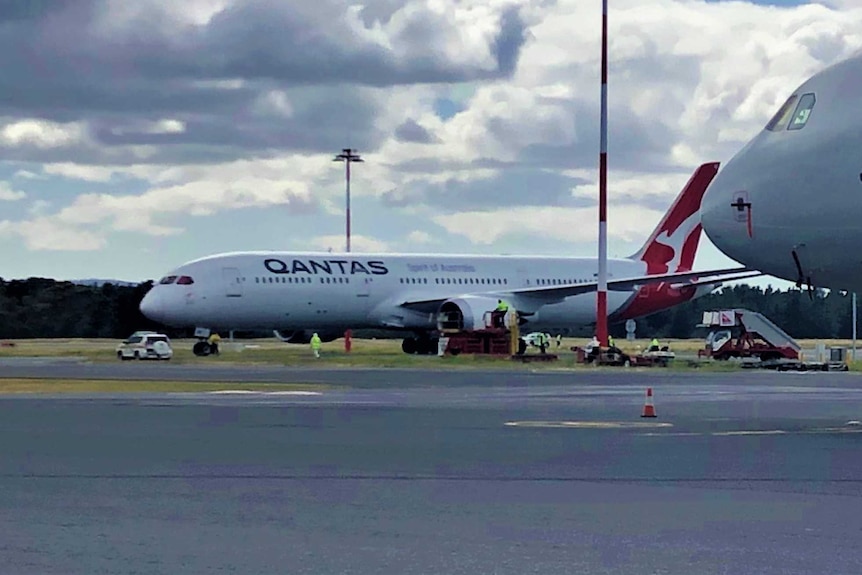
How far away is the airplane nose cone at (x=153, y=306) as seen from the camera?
209ft

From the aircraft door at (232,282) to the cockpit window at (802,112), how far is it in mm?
44285

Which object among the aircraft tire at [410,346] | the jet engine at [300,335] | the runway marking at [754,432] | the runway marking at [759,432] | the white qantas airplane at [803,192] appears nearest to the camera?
the white qantas airplane at [803,192]

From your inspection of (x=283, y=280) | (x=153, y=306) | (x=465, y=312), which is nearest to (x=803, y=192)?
(x=283, y=280)

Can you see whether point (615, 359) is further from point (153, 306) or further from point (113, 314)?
point (113, 314)

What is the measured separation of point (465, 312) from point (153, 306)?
11.3m

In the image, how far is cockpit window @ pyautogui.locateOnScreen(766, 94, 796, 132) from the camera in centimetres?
2086

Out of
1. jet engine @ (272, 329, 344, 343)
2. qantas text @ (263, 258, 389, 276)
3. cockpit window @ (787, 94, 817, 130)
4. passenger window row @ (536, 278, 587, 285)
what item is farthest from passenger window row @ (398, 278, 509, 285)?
cockpit window @ (787, 94, 817, 130)

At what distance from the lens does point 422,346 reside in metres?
70.2

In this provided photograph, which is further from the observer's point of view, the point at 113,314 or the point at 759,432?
the point at 113,314

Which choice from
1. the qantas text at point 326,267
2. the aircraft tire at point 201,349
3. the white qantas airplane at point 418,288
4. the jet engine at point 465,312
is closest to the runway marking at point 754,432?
the white qantas airplane at point 418,288

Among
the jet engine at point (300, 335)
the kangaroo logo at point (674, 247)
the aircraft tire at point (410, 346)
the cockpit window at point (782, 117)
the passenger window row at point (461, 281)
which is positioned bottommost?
the aircraft tire at point (410, 346)

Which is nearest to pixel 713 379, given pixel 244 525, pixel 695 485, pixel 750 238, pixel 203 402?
pixel 203 402

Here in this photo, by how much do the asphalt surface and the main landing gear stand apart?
4137 cm

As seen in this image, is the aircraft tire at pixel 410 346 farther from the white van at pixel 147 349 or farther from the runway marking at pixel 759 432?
the runway marking at pixel 759 432
